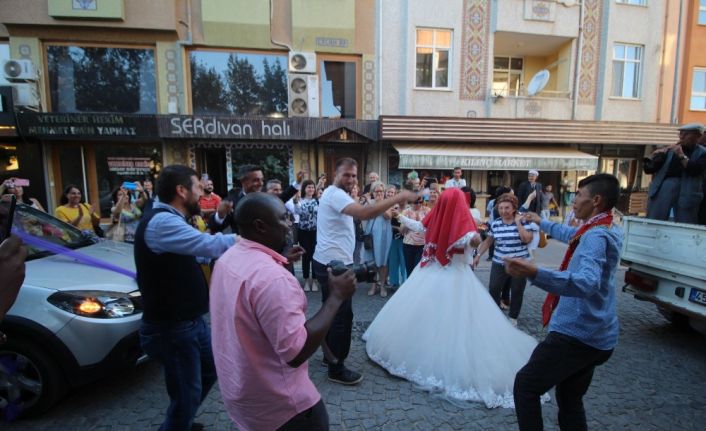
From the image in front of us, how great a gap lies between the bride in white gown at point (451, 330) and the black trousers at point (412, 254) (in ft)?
5.48

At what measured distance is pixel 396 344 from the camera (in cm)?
364

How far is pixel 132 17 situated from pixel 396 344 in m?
12.2

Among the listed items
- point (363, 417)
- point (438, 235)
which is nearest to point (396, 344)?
point (363, 417)

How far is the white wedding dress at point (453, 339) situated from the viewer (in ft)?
10.5

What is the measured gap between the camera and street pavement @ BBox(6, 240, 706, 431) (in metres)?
2.86

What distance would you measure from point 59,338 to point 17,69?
38.1ft

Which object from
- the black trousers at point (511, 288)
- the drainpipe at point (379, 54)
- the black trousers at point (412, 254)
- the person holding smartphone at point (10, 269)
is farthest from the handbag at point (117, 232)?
the drainpipe at point (379, 54)

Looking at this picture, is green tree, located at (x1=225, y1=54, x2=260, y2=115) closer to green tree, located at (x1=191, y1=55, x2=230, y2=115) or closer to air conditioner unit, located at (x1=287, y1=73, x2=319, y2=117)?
green tree, located at (x1=191, y1=55, x2=230, y2=115)

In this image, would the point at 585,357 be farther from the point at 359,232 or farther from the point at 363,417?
the point at 359,232

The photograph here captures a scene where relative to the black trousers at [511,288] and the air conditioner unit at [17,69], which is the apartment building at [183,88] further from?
the black trousers at [511,288]

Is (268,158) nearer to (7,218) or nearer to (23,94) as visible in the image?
(23,94)

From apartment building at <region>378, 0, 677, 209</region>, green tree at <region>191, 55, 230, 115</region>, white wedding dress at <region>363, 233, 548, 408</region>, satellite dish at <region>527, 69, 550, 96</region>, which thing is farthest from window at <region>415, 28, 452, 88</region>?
white wedding dress at <region>363, 233, 548, 408</region>

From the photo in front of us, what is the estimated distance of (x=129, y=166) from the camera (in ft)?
37.6

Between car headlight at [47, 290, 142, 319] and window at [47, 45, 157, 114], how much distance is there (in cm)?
1022
